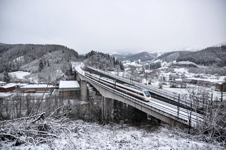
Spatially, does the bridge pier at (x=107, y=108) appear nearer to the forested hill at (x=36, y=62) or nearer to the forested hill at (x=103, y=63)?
the forested hill at (x=36, y=62)

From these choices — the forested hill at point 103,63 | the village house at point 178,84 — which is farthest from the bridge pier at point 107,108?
the forested hill at point 103,63

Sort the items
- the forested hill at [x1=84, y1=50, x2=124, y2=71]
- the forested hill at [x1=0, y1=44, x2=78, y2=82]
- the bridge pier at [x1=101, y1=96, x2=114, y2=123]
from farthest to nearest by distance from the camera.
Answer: the forested hill at [x1=84, y1=50, x2=124, y2=71]
the forested hill at [x1=0, y1=44, x2=78, y2=82]
the bridge pier at [x1=101, y1=96, x2=114, y2=123]

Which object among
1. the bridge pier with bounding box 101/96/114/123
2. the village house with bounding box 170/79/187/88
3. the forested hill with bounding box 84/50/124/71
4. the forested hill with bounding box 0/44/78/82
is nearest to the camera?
the bridge pier with bounding box 101/96/114/123

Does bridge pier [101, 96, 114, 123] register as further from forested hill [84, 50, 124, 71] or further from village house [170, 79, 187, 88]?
forested hill [84, 50, 124, 71]

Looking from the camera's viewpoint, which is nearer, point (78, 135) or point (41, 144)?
point (41, 144)

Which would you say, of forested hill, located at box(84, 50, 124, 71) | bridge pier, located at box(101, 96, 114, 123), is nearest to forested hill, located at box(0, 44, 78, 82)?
forested hill, located at box(84, 50, 124, 71)

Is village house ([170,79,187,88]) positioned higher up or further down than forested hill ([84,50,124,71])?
further down

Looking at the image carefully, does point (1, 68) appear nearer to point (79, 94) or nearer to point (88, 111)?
point (79, 94)

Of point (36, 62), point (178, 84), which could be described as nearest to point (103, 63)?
point (178, 84)

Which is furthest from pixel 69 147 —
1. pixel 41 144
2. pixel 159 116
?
pixel 159 116

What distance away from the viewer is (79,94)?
43.2m

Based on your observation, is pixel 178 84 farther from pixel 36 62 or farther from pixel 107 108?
pixel 36 62

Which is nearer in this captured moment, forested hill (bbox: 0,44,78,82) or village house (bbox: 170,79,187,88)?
village house (bbox: 170,79,187,88)

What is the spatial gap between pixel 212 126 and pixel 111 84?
17.5 meters
